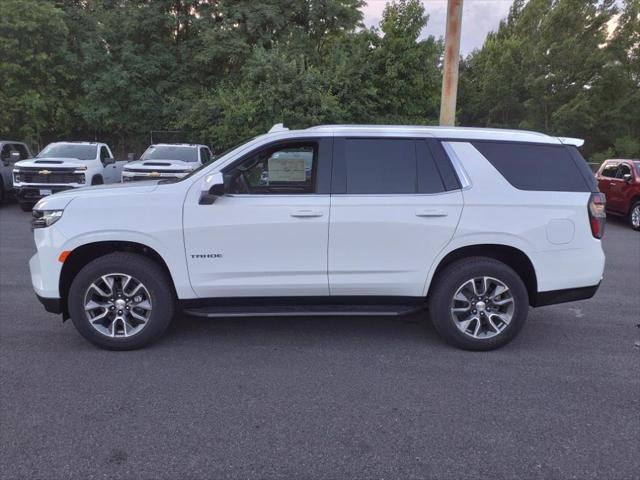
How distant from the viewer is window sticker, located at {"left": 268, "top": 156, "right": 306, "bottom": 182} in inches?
187

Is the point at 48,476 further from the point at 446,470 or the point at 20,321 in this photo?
the point at 20,321

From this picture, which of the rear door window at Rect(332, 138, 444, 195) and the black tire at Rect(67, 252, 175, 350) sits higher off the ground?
the rear door window at Rect(332, 138, 444, 195)

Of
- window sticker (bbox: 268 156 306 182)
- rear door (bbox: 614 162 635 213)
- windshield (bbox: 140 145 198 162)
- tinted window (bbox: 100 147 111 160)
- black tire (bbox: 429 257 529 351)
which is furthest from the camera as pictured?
tinted window (bbox: 100 147 111 160)

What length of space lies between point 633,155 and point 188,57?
75.9 feet

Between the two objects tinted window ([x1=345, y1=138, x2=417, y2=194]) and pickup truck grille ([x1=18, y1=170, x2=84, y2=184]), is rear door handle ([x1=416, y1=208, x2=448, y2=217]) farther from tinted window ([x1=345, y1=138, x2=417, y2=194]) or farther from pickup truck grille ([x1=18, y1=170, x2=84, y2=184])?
pickup truck grille ([x1=18, y1=170, x2=84, y2=184])

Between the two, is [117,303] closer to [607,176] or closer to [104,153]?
[104,153]

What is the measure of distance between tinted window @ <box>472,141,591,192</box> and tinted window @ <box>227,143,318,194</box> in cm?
148

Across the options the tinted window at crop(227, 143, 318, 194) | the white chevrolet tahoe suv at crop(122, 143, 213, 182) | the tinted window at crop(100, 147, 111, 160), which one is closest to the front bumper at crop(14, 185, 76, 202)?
the white chevrolet tahoe suv at crop(122, 143, 213, 182)

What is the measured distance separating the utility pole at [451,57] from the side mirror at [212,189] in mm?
6913

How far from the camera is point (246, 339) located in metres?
4.71

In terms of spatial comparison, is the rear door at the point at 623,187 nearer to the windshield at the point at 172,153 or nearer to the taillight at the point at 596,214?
the taillight at the point at 596,214

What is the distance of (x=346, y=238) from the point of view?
425 centimetres

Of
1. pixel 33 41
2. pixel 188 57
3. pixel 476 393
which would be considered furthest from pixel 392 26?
pixel 476 393

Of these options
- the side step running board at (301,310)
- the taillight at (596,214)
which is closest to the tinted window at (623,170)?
the taillight at (596,214)
